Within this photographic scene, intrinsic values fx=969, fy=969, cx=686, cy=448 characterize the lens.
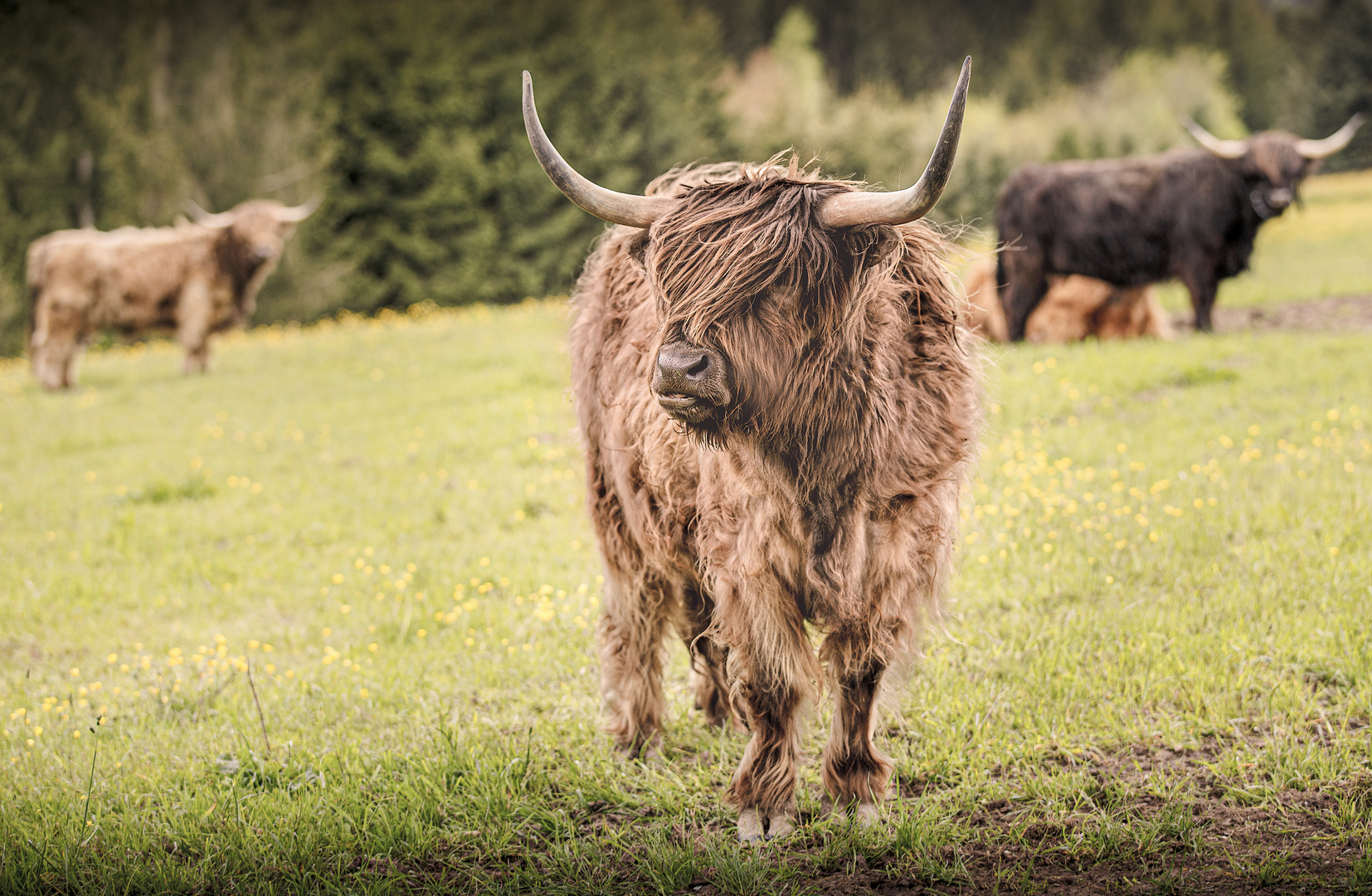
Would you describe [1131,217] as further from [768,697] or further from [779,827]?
[779,827]

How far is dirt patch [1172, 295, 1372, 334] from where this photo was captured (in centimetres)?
1044

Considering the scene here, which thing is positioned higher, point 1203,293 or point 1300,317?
point 1203,293

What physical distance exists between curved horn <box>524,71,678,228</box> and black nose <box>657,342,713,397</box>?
48 centimetres

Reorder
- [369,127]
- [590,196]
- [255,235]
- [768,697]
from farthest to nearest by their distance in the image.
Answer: [369,127] → [255,235] → [768,697] → [590,196]

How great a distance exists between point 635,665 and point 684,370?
1.68m

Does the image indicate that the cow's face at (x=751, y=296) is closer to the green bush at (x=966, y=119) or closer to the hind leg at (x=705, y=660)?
the hind leg at (x=705, y=660)

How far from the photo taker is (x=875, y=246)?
8.66ft

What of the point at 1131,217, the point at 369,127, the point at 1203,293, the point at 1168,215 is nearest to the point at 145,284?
the point at 369,127

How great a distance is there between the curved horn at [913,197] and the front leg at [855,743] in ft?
4.22

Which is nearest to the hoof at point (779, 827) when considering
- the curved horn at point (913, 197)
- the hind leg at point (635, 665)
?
the hind leg at point (635, 665)

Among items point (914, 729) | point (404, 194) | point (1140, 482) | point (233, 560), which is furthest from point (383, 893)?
point (404, 194)

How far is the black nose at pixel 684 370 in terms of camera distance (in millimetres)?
2463

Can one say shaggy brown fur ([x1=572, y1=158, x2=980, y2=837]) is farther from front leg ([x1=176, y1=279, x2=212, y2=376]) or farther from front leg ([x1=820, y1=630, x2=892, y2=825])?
front leg ([x1=176, y1=279, x2=212, y2=376])

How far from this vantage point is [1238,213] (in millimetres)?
10906
